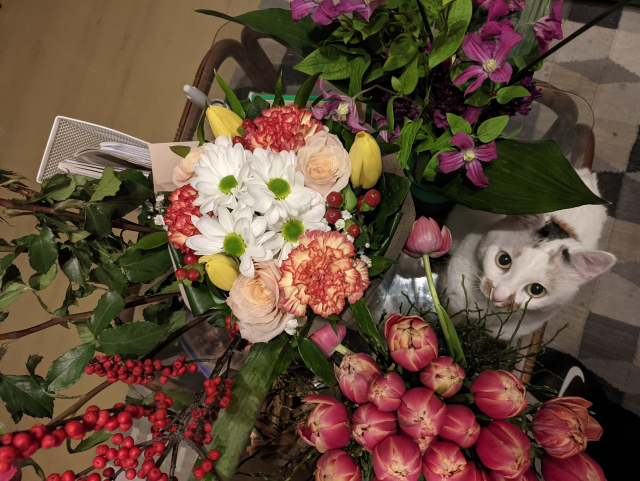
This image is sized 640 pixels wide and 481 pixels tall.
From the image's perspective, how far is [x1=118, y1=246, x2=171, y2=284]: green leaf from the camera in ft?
1.65

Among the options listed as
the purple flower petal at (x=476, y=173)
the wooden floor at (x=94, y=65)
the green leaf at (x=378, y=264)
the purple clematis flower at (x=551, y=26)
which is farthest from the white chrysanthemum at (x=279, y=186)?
the wooden floor at (x=94, y=65)

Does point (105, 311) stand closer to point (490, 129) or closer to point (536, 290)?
point (490, 129)

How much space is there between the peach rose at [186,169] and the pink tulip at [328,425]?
313 millimetres

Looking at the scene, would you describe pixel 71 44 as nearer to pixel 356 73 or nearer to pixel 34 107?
pixel 34 107

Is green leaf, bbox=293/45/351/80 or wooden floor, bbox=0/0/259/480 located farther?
wooden floor, bbox=0/0/259/480

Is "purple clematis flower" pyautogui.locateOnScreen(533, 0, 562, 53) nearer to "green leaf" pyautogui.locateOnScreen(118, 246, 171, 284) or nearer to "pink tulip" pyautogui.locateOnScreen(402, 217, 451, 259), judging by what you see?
"pink tulip" pyautogui.locateOnScreen(402, 217, 451, 259)

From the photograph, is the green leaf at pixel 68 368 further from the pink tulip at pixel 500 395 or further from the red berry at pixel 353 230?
the pink tulip at pixel 500 395

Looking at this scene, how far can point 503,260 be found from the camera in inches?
24.3

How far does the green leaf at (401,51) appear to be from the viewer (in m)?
0.43

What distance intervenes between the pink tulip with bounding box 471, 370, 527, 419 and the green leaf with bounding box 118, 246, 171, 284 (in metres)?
0.44

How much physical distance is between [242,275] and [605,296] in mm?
1268

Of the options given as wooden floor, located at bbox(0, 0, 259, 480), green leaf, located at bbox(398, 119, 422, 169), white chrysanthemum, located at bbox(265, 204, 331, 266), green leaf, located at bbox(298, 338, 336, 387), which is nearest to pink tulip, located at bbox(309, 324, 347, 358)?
green leaf, located at bbox(298, 338, 336, 387)

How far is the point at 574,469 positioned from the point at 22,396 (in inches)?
23.9

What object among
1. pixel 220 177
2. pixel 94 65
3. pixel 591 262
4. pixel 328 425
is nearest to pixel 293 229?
pixel 220 177
